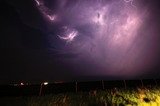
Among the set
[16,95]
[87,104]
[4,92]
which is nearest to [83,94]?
[87,104]

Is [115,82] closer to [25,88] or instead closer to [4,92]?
[25,88]

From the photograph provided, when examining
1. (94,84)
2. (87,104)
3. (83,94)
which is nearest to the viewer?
(87,104)

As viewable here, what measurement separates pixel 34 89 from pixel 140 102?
6.57 m

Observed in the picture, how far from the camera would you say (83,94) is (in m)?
11.4

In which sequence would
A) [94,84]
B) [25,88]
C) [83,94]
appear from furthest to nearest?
[94,84] → [25,88] → [83,94]

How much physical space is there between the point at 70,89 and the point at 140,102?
433 cm

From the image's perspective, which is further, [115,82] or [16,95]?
[115,82]

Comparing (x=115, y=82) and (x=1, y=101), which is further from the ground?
(x=115, y=82)

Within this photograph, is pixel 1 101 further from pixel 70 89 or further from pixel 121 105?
pixel 121 105

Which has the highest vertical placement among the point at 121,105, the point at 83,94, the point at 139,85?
the point at 139,85

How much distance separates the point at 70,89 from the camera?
12070 mm

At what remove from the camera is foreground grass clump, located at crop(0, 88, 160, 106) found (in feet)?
34.7

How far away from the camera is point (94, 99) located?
11.0m

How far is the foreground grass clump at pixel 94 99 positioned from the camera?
1057cm
